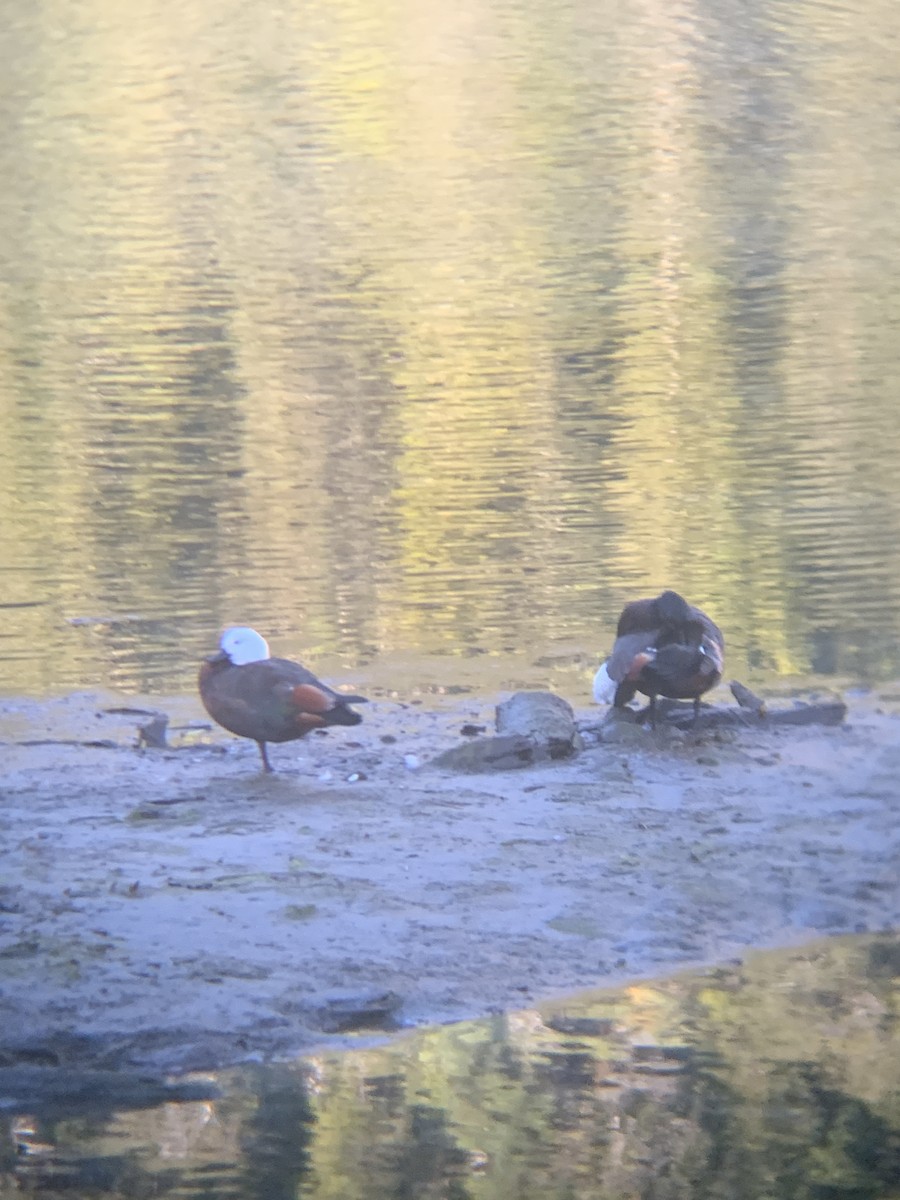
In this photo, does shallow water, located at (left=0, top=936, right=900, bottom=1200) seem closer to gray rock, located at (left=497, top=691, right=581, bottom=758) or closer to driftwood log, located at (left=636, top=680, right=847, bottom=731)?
gray rock, located at (left=497, top=691, right=581, bottom=758)

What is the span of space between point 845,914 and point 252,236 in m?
17.7

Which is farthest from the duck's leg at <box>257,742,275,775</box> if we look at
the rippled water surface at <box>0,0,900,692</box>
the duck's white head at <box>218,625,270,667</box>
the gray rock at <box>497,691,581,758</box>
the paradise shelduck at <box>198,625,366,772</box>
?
the rippled water surface at <box>0,0,900,692</box>

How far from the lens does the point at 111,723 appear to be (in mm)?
7309

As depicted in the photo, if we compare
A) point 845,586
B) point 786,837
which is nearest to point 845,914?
point 786,837

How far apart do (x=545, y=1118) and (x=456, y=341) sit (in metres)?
12.2

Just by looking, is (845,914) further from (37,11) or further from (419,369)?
(37,11)

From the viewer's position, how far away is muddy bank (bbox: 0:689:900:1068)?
4516 millimetres

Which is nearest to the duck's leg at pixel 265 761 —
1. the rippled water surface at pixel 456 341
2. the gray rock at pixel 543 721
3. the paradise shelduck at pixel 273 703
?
the paradise shelduck at pixel 273 703

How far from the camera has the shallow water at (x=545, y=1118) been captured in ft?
12.2

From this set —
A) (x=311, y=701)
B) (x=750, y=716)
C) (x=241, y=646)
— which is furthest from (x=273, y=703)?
(x=750, y=716)

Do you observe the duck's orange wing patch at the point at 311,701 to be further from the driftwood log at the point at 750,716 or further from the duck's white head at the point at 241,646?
the driftwood log at the point at 750,716

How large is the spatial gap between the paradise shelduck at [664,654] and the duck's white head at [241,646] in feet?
3.83

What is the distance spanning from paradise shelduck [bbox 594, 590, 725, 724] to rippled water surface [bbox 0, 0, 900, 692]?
113cm

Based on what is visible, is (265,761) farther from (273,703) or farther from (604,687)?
(604,687)
